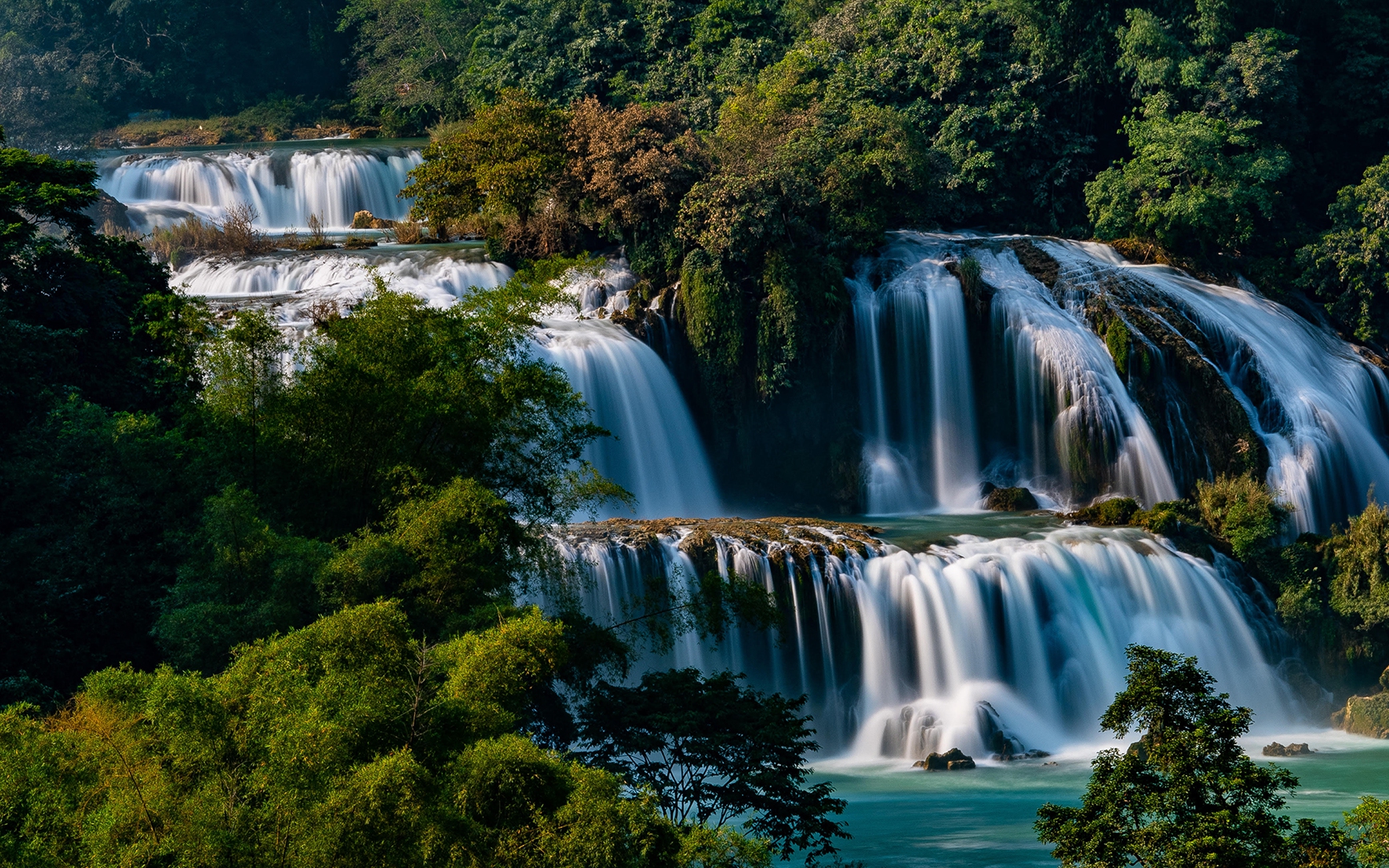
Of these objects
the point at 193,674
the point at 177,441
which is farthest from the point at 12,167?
the point at 193,674

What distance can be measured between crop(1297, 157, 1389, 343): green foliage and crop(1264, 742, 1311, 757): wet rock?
607 inches

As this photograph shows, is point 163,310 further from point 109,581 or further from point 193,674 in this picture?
point 193,674

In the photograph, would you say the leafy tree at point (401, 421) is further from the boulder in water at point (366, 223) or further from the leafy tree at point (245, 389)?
the boulder in water at point (366, 223)

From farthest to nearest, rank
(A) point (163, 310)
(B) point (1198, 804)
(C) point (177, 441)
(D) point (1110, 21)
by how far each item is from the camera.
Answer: (D) point (1110, 21), (A) point (163, 310), (C) point (177, 441), (B) point (1198, 804)

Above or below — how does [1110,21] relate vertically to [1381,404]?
above

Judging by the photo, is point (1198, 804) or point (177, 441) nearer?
point (1198, 804)

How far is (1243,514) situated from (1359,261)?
1196cm

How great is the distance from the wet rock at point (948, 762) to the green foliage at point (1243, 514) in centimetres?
785

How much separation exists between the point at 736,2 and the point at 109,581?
3031cm

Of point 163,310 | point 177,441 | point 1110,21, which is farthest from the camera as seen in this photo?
point 1110,21

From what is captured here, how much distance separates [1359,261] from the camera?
34.2 meters

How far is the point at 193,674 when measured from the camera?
10.8 metres

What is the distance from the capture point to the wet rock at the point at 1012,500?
95.3 feet

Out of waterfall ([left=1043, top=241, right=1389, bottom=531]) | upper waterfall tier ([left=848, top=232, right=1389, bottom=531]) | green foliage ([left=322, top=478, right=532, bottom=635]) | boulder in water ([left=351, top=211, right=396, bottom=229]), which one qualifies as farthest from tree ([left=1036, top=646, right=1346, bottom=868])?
boulder in water ([left=351, top=211, right=396, bottom=229])
